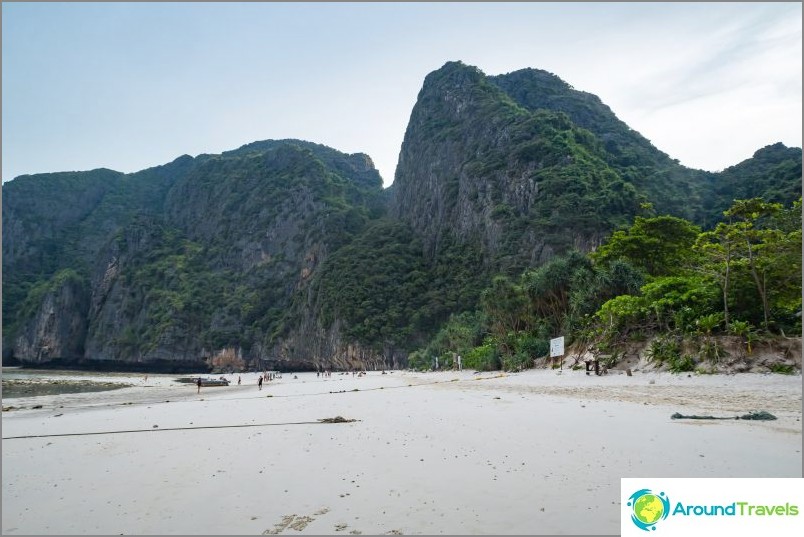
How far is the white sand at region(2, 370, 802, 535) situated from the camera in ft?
14.4

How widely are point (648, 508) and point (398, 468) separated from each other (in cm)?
325

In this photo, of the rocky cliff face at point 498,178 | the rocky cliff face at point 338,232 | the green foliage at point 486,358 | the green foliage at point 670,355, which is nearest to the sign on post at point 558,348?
the green foliage at point 670,355

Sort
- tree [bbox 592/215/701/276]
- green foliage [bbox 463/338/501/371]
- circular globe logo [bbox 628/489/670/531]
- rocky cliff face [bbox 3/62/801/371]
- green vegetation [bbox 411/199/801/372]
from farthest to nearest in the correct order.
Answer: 1. rocky cliff face [bbox 3/62/801/371]
2. tree [bbox 592/215/701/276]
3. green foliage [bbox 463/338/501/371]
4. green vegetation [bbox 411/199/801/372]
5. circular globe logo [bbox 628/489/670/531]

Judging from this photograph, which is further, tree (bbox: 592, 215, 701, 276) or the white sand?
tree (bbox: 592, 215, 701, 276)

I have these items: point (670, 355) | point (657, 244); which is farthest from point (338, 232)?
point (670, 355)

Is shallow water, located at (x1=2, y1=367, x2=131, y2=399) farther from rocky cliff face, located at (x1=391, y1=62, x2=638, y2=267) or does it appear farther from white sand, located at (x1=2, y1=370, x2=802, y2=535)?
rocky cliff face, located at (x1=391, y1=62, x2=638, y2=267)

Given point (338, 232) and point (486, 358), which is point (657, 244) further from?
point (338, 232)

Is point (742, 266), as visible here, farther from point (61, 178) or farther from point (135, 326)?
point (61, 178)

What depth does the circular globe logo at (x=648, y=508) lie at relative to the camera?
153 inches

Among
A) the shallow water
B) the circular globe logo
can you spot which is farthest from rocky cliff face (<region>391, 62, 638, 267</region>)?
the circular globe logo

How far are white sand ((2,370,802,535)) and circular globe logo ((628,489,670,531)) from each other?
0.19 meters

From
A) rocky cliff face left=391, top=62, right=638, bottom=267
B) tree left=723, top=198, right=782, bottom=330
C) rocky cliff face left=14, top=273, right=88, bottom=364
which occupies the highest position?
rocky cliff face left=391, top=62, right=638, bottom=267

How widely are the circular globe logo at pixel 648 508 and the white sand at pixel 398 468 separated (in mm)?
186

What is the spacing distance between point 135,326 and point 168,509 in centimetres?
13303
